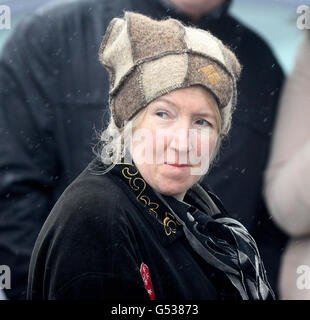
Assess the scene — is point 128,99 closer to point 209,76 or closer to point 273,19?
point 209,76

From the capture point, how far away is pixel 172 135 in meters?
1.82

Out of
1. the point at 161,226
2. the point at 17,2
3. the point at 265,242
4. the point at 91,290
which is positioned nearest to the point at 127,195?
the point at 161,226

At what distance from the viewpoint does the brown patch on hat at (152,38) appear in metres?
1.77

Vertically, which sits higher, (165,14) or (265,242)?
(165,14)

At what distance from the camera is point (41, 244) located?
179cm

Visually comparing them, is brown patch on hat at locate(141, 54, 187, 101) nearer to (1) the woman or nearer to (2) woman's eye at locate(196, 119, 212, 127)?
(1) the woman

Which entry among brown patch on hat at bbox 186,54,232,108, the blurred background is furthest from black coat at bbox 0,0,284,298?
brown patch on hat at bbox 186,54,232,108

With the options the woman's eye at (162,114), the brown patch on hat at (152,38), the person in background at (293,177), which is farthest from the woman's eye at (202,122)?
the person in background at (293,177)

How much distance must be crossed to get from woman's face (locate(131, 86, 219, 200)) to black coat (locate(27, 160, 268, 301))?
1.9 inches

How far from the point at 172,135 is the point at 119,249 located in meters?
0.40

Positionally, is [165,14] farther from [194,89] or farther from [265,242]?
[265,242]

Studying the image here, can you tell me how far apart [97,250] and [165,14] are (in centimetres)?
91

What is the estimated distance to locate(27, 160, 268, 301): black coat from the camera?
5.52 feet
